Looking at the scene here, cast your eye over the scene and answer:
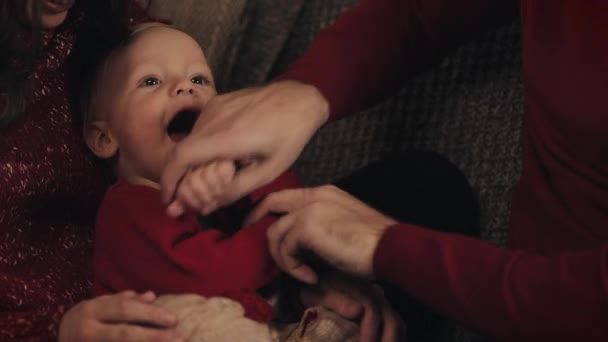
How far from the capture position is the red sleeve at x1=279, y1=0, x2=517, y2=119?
111 centimetres

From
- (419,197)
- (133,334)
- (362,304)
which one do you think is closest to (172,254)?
(133,334)

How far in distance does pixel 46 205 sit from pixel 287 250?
1.32ft

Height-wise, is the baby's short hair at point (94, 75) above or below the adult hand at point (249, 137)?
below

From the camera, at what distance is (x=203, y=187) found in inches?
34.3

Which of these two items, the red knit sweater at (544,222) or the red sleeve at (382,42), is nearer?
the red knit sweater at (544,222)

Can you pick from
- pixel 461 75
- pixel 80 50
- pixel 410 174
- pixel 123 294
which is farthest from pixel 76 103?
pixel 461 75

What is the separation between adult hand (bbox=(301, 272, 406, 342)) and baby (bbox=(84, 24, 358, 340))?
21mm

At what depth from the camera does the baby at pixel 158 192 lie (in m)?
0.94

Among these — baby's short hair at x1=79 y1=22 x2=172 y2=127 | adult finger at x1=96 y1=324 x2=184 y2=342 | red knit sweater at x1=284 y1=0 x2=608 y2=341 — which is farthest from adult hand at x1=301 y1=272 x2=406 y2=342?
baby's short hair at x1=79 y1=22 x2=172 y2=127

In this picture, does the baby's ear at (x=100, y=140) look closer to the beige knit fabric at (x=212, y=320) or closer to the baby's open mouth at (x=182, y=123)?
the baby's open mouth at (x=182, y=123)

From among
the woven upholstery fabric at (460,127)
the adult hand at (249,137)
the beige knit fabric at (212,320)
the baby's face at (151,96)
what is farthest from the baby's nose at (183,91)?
the woven upholstery fabric at (460,127)

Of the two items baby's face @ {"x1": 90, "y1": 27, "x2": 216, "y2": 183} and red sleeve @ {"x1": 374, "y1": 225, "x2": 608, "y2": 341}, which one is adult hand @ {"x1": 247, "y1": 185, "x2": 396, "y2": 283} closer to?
Result: red sleeve @ {"x1": 374, "y1": 225, "x2": 608, "y2": 341}

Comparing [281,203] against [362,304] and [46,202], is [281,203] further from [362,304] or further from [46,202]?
[46,202]

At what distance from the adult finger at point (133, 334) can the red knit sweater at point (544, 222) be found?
0.24 metres
